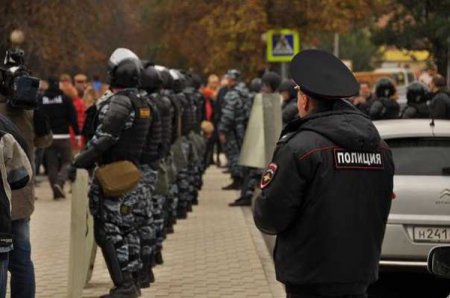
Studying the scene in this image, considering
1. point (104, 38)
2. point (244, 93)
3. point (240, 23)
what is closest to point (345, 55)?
point (104, 38)

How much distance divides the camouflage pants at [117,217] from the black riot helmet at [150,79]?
1.75 metres

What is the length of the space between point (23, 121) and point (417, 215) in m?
3.09

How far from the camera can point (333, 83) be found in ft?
19.3

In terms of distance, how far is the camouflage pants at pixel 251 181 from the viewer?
19.1 m

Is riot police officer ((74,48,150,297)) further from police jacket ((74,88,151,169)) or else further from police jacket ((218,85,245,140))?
police jacket ((218,85,245,140))

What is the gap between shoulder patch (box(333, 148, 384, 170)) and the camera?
5727 mm

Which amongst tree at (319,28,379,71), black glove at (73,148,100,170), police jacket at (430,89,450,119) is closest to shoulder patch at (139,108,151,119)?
black glove at (73,148,100,170)

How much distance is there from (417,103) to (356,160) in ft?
37.7

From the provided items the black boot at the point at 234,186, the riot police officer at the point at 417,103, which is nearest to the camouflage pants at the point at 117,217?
the riot police officer at the point at 417,103

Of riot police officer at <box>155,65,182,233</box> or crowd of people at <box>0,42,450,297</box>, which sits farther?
riot police officer at <box>155,65,182,233</box>

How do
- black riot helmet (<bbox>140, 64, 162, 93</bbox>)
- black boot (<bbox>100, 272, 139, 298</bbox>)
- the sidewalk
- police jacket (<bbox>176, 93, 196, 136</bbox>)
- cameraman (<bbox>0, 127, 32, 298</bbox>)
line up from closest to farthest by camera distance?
cameraman (<bbox>0, 127, 32, 298</bbox>) < black boot (<bbox>100, 272, 139, 298</bbox>) < the sidewalk < black riot helmet (<bbox>140, 64, 162, 93</bbox>) < police jacket (<bbox>176, 93, 196, 136</bbox>)

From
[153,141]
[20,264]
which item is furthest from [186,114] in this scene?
[20,264]

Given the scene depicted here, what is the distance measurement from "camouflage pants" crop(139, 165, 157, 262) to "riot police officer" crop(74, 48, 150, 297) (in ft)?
0.58

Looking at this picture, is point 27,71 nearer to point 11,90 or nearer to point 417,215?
point 11,90
